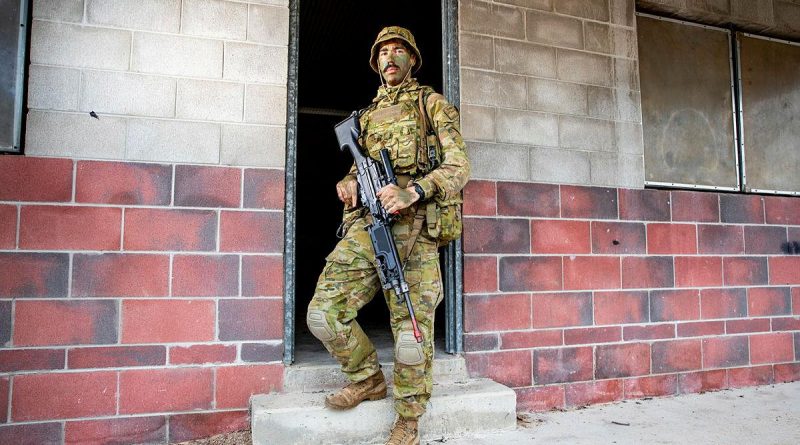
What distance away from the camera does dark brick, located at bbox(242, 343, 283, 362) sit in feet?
8.21

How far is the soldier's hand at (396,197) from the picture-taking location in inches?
84.7

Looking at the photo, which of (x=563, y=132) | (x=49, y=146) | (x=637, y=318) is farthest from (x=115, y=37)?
(x=637, y=318)

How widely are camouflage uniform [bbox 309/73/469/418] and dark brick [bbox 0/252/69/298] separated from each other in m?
1.14

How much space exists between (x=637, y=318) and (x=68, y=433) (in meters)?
3.08

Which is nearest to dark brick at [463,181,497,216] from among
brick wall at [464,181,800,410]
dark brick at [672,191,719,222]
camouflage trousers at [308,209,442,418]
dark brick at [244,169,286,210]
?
brick wall at [464,181,800,410]

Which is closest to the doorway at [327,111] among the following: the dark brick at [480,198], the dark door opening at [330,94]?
the dark door opening at [330,94]

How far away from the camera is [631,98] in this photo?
10.9 ft

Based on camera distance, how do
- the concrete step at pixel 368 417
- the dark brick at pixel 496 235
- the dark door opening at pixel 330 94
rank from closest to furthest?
the concrete step at pixel 368 417 → the dark brick at pixel 496 235 → the dark door opening at pixel 330 94

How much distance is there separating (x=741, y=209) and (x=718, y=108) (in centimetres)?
73

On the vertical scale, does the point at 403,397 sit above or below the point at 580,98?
below

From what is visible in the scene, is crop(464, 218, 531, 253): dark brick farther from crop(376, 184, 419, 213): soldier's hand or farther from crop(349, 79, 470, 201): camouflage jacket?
crop(376, 184, 419, 213): soldier's hand

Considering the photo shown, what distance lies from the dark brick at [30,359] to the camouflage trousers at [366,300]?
1143 millimetres

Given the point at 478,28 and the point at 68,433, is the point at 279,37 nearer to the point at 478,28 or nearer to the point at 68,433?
the point at 478,28

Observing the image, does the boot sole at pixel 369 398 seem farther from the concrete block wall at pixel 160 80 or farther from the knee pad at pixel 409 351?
the concrete block wall at pixel 160 80
